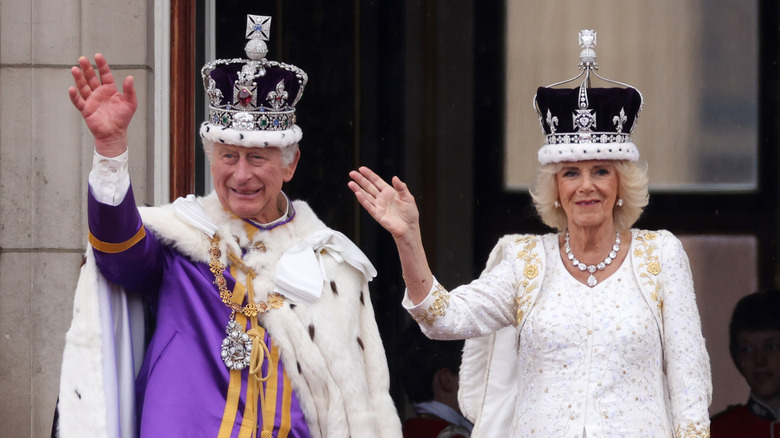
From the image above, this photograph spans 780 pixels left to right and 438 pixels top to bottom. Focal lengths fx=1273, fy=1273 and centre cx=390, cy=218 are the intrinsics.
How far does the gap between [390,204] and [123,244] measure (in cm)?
79

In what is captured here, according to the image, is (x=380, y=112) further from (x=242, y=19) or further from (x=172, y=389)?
(x=172, y=389)

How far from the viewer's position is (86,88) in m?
3.63

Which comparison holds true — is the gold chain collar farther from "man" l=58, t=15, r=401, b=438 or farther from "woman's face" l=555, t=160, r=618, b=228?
"woman's face" l=555, t=160, r=618, b=228

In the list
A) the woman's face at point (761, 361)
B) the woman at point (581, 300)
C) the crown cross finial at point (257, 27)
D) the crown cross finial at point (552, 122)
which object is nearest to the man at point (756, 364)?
the woman's face at point (761, 361)

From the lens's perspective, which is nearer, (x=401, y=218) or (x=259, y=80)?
(x=401, y=218)

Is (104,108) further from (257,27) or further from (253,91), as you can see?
(257,27)

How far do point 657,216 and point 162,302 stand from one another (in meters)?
2.76

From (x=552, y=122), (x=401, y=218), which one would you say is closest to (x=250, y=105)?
(x=401, y=218)

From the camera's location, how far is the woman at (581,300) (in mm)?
3797

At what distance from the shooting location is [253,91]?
3992 mm

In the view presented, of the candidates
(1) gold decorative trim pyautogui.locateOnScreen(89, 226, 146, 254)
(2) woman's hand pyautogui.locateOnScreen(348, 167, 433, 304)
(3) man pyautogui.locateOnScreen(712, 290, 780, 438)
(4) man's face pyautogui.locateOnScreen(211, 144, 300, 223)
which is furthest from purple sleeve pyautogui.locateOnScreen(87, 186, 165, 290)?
(3) man pyautogui.locateOnScreen(712, 290, 780, 438)

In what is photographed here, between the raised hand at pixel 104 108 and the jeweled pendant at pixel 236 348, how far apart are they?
0.64 m

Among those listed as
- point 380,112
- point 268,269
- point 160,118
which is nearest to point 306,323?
point 268,269

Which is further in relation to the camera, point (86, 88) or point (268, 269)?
point (268, 269)
